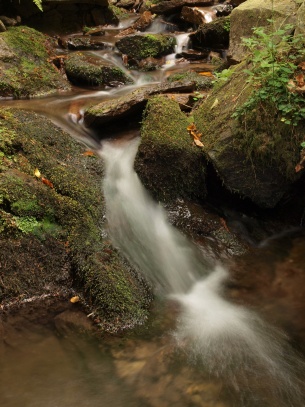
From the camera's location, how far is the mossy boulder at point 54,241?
11.1 ft

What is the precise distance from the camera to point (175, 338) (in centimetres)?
320

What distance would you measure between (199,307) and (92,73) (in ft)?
19.1

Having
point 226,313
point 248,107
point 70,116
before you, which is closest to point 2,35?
point 70,116

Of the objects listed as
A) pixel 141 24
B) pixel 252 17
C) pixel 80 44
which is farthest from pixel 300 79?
pixel 141 24

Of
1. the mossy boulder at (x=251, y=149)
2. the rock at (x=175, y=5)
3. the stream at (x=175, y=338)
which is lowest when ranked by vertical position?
the stream at (x=175, y=338)

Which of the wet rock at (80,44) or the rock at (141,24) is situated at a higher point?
the rock at (141,24)

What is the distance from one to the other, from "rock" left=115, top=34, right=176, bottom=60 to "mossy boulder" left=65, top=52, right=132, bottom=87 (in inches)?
58.9

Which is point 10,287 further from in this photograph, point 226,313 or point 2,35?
point 2,35

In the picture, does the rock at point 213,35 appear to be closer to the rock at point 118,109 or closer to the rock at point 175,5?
the rock at point 175,5

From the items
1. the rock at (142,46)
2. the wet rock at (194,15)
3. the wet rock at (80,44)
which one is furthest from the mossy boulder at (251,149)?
the wet rock at (194,15)

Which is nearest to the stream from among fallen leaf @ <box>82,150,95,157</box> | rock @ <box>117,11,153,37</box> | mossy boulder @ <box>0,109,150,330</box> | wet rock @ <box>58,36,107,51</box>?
mossy boulder @ <box>0,109,150,330</box>

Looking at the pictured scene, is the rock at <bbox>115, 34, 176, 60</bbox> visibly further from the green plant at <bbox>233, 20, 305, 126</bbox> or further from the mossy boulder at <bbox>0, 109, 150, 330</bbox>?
the mossy boulder at <bbox>0, 109, 150, 330</bbox>

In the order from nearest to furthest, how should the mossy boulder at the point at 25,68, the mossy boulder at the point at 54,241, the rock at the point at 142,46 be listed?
the mossy boulder at the point at 54,241
the mossy boulder at the point at 25,68
the rock at the point at 142,46

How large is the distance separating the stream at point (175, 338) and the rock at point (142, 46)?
562cm
